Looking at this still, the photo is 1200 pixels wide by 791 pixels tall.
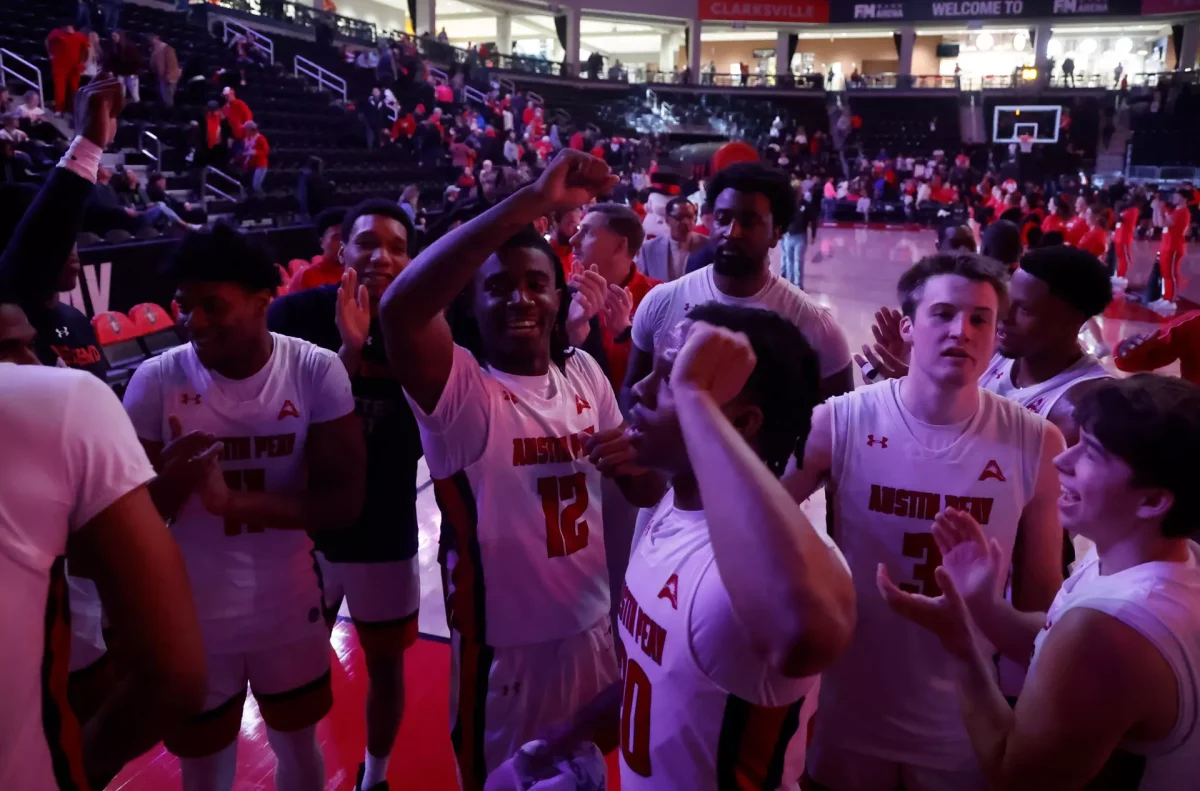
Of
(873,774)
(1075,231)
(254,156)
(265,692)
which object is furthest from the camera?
(254,156)

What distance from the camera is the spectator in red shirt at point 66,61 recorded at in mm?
11281

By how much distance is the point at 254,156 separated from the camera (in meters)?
12.7

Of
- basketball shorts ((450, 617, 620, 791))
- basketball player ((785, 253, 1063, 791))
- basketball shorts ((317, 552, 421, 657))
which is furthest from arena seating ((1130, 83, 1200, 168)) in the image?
basketball shorts ((450, 617, 620, 791))

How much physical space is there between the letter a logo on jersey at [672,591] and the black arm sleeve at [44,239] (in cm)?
203

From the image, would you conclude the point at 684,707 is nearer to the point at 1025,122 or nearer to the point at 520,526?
the point at 520,526

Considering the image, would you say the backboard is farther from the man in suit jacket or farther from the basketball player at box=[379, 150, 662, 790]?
the basketball player at box=[379, 150, 662, 790]

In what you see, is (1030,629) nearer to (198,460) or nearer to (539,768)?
(539,768)

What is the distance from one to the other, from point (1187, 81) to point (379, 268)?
131ft

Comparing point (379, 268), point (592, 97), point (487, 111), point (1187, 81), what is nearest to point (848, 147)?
point (592, 97)

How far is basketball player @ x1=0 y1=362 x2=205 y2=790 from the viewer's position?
1224 millimetres

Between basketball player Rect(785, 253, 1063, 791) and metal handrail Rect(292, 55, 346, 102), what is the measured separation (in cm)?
1960

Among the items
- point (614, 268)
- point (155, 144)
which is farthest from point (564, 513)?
point (155, 144)

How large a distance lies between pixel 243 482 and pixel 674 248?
4438 millimetres

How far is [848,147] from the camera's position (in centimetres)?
3397
